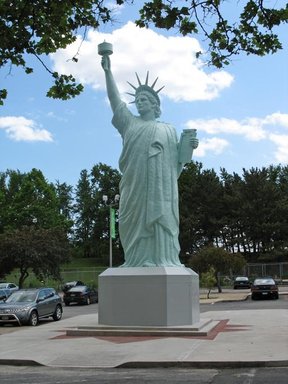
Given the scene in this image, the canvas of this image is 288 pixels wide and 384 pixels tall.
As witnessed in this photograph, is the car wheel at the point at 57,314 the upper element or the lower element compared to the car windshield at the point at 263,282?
lower

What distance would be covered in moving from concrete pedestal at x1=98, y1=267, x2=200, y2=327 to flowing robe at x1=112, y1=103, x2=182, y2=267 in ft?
2.40

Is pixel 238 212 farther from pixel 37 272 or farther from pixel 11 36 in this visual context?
pixel 11 36

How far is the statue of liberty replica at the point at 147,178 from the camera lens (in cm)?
1800

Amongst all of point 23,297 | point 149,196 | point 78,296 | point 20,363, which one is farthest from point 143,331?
point 78,296

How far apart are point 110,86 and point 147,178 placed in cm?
358

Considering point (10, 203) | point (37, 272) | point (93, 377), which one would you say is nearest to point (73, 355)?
point (93, 377)

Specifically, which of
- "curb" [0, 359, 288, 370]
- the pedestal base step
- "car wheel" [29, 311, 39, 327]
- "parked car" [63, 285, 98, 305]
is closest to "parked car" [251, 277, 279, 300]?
"parked car" [63, 285, 98, 305]

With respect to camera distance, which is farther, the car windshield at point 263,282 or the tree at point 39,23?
the car windshield at point 263,282

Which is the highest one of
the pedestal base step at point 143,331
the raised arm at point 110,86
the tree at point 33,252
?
the raised arm at point 110,86

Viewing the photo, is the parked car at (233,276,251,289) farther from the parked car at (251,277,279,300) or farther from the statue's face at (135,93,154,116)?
the statue's face at (135,93,154,116)

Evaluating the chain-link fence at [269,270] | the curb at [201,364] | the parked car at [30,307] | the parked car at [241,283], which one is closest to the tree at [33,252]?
the parked car at [241,283]

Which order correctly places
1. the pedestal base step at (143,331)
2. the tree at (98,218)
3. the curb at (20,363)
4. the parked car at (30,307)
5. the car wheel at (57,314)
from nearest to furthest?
the curb at (20,363)
the pedestal base step at (143,331)
the parked car at (30,307)
the car wheel at (57,314)
the tree at (98,218)

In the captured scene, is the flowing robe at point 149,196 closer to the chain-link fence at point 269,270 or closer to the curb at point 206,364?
the curb at point 206,364

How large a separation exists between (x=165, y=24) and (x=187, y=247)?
74174 mm
